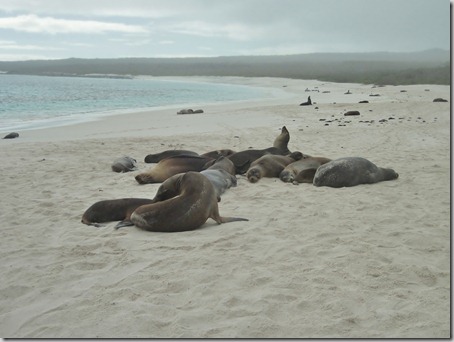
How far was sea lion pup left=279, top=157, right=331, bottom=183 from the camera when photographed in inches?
320

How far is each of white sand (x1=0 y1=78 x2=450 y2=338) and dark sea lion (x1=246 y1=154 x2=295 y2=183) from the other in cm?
26

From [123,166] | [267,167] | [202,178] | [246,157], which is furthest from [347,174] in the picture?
[123,166]

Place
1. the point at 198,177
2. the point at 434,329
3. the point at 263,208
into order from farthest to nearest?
the point at 263,208 < the point at 198,177 < the point at 434,329

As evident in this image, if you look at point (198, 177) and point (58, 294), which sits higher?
point (198, 177)

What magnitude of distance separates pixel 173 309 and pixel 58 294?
1.06 m

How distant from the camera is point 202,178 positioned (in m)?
5.77

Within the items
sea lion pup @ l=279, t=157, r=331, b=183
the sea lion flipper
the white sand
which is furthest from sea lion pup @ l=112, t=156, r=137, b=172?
the sea lion flipper

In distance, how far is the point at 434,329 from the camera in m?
3.24

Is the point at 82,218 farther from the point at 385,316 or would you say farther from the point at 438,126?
the point at 438,126

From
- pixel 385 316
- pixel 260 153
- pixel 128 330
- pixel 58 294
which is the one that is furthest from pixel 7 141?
pixel 385 316

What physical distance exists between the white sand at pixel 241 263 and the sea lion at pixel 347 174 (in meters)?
0.19

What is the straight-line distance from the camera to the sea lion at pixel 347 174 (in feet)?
25.1

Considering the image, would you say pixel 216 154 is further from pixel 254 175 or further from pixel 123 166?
pixel 123 166

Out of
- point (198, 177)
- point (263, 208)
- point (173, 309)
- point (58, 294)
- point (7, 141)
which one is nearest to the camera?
point (173, 309)
